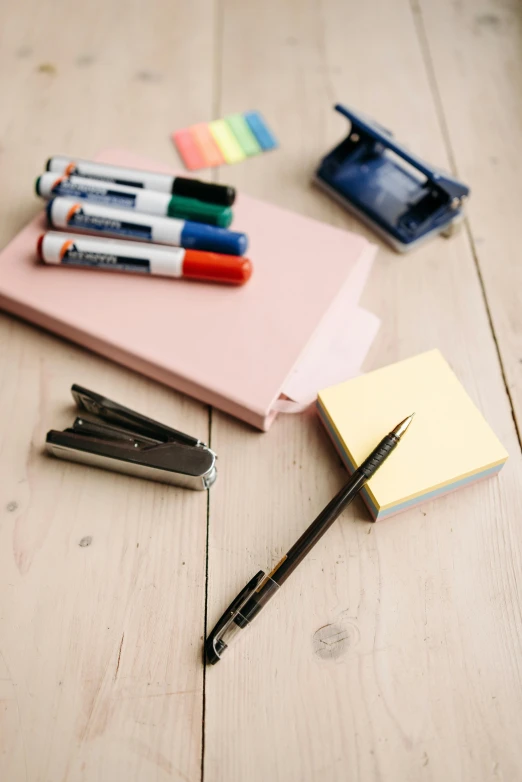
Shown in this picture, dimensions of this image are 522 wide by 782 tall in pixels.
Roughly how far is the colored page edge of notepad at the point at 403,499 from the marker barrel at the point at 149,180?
0.22m

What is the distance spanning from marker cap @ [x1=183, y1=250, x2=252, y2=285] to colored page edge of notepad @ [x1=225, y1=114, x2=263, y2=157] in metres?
0.21

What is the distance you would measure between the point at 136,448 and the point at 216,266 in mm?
182

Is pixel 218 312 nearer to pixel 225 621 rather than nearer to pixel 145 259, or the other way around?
pixel 145 259

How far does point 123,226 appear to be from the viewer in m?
0.60

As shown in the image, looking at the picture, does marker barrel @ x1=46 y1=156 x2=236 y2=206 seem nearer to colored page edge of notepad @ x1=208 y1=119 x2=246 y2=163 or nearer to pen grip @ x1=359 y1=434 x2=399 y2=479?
colored page edge of notepad @ x1=208 y1=119 x2=246 y2=163

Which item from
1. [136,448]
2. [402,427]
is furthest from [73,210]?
A: [402,427]

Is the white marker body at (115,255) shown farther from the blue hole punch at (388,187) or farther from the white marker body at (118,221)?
the blue hole punch at (388,187)

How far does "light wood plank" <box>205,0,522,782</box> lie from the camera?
16.9 inches

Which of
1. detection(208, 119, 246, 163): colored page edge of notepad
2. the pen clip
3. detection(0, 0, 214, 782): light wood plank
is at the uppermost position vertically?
detection(208, 119, 246, 163): colored page edge of notepad

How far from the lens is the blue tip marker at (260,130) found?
2.43ft

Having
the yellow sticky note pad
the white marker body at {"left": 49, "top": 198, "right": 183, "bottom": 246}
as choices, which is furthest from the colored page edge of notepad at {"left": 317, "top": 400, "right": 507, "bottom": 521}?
the white marker body at {"left": 49, "top": 198, "right": 183, "bottom": 246}

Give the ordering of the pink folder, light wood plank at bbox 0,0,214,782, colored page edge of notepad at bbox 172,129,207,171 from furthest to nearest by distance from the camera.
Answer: colored page edge of notepad at bbox 172,129,207,171 < the pink folder < light wood plank at bbox 0,0,214,782

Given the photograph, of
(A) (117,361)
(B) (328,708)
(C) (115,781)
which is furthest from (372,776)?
(A) (117,361)

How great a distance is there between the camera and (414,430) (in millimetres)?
514
